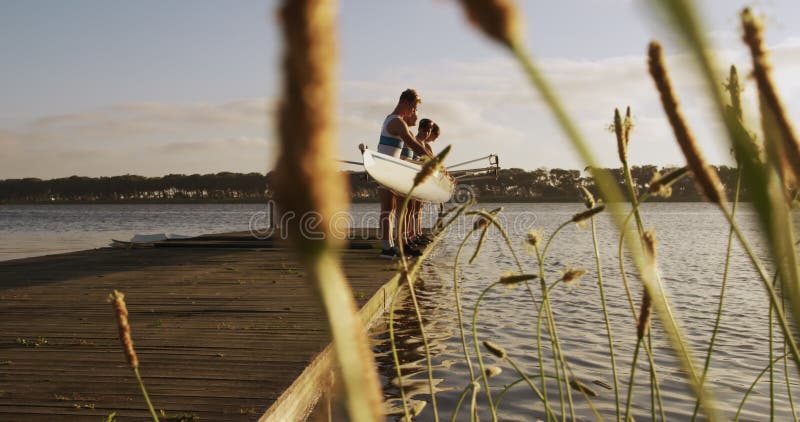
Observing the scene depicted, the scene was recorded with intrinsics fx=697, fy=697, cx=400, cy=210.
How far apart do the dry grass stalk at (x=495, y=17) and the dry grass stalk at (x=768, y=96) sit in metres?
0.15

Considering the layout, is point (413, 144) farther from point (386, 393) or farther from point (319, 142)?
point (319, 142)

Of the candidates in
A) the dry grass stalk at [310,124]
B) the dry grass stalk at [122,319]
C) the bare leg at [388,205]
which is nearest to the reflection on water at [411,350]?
the bare leg at [388,205]

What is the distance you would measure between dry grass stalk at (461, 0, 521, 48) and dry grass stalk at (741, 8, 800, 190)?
0.51ft

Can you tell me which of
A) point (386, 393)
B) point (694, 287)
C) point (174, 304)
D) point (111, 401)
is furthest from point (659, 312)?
point (694, 287)

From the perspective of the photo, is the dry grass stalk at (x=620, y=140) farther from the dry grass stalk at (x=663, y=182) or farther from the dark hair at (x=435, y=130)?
the dark hair at (x=435, y=130)

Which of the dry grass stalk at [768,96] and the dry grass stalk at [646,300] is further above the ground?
the dry grass stalk at [768,96]

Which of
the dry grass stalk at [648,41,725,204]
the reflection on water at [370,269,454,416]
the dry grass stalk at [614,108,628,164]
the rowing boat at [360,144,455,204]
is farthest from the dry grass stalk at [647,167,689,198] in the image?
the rowing boat at [360,144,455,204]

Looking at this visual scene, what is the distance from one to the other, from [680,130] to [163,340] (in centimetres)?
447

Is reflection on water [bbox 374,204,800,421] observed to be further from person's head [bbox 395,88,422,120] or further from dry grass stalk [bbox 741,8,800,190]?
person's head [bbox 395,88,422,120]

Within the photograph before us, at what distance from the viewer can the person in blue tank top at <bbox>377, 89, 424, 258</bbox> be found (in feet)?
29.6

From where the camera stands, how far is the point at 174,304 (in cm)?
609

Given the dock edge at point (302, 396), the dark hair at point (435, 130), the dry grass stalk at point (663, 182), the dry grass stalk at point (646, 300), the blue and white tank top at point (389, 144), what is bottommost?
the dock edge at point (302, 396)

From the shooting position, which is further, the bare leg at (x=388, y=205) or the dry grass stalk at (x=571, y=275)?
the bare leg at (x=388, y=205)

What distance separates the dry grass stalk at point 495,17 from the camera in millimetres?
224
